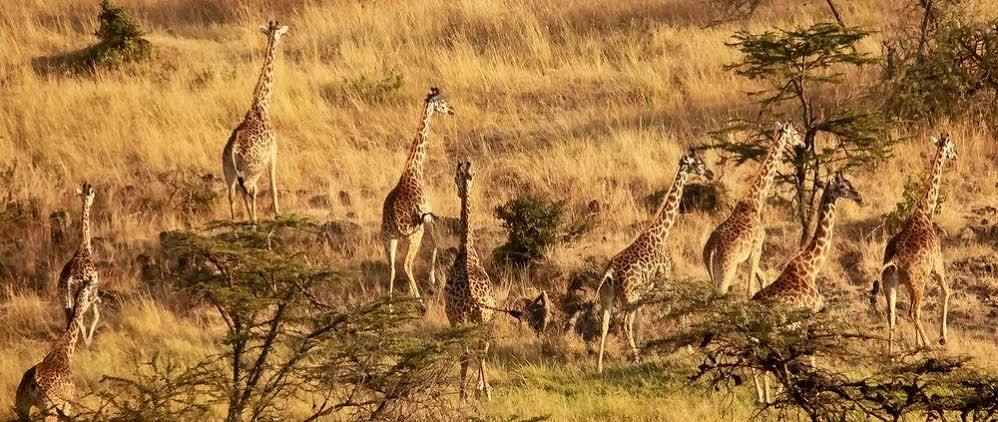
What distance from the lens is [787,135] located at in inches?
525

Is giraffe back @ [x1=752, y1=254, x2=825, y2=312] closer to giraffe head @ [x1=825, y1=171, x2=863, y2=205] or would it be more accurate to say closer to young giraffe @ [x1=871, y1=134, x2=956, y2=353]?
giraffe head @ [x1=825, y1=171, x2=863, y2=205]

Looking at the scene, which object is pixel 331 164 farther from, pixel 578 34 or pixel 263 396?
pixel 263 396

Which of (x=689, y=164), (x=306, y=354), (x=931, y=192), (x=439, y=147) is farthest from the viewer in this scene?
(x=439, y=147)

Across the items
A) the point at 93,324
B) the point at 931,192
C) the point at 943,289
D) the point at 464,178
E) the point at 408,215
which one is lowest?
the point at 943,289

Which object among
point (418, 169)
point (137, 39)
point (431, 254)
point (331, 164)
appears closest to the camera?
point (418, 169)

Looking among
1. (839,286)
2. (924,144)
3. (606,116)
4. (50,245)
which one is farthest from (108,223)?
(924,144)

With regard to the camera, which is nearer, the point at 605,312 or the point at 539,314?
the point at 605,312

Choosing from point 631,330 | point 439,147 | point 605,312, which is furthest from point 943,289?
point 439,147

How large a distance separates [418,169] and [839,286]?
12.8 feet

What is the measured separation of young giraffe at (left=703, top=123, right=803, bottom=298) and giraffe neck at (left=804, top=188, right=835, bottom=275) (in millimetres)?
644

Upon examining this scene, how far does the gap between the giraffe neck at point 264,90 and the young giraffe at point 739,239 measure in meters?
5.08

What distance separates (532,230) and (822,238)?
3785 millimetres

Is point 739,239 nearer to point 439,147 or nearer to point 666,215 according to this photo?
point 666,215

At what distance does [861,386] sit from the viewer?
26.4ft
